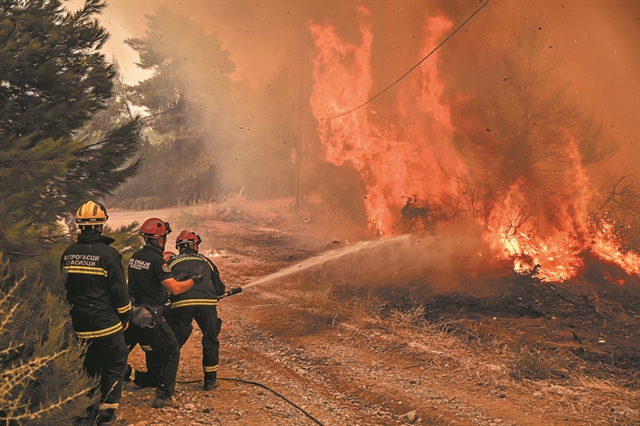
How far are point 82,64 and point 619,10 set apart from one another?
52.8 ft

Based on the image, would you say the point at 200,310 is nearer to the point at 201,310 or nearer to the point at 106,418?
the point at 201,310

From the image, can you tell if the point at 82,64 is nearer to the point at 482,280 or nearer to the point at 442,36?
the point at 482,280

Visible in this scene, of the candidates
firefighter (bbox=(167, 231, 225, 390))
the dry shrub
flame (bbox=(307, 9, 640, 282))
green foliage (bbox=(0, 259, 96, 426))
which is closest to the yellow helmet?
green foliage (bbox=(0, 259, 96, 426))

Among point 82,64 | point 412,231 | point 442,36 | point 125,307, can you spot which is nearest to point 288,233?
point 412,231

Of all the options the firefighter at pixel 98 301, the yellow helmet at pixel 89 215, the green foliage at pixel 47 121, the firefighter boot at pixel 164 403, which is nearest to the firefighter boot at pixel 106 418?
the firefighter at pixel 98 301

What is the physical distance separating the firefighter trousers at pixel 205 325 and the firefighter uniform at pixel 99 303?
4.38 ft

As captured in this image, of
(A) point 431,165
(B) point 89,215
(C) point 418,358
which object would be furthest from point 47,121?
(A) point 431,165

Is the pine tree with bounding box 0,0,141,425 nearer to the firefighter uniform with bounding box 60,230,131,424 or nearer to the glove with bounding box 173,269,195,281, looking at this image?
the firefighter uniform with bounding box 60,230,131,424

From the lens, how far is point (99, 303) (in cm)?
489

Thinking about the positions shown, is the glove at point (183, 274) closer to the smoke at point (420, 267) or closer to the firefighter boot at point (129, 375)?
the firefighter boot at point (129, 375)

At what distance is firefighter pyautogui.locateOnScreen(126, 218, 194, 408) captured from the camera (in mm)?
5742

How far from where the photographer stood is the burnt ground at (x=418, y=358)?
5949 mm

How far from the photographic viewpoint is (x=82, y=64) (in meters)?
9.01

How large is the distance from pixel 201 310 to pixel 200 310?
0.04 feet
